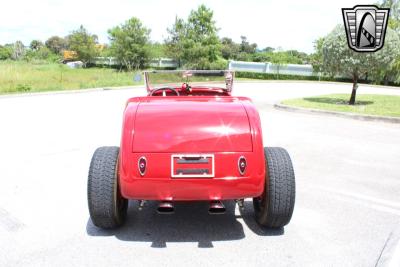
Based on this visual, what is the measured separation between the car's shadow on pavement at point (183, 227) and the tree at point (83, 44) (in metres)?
67.3

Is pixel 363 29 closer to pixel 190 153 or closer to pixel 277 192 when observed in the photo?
pixel 277 192

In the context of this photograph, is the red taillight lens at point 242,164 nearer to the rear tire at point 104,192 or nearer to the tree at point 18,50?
the rear tire at point 104,192

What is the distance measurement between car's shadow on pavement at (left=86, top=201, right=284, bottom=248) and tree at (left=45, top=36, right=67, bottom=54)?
13913 centimetres

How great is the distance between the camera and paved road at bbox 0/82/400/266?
339 cm

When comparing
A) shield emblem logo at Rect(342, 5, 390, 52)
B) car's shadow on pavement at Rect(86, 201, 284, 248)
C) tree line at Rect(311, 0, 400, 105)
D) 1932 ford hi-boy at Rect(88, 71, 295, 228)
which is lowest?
car's shadow on pavement at Rect(86, 201, 284, 248)

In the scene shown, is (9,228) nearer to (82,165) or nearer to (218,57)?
(82,165)

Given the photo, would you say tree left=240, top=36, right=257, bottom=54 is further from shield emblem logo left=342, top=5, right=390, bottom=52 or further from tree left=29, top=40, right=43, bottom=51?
shield emblem logo left=342, top=5, right=390, bottom=52

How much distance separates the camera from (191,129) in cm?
353

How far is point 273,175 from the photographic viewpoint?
3705mm

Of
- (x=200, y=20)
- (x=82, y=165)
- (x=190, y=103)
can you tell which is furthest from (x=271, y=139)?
(x=200, y=20)

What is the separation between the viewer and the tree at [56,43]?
13525 cm

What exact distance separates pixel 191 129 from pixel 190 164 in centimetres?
31

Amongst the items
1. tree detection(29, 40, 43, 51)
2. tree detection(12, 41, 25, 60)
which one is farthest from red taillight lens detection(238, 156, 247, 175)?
tree detection(29, 40, 43, 51)

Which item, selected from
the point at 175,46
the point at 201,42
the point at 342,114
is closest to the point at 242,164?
the point at 342,114
